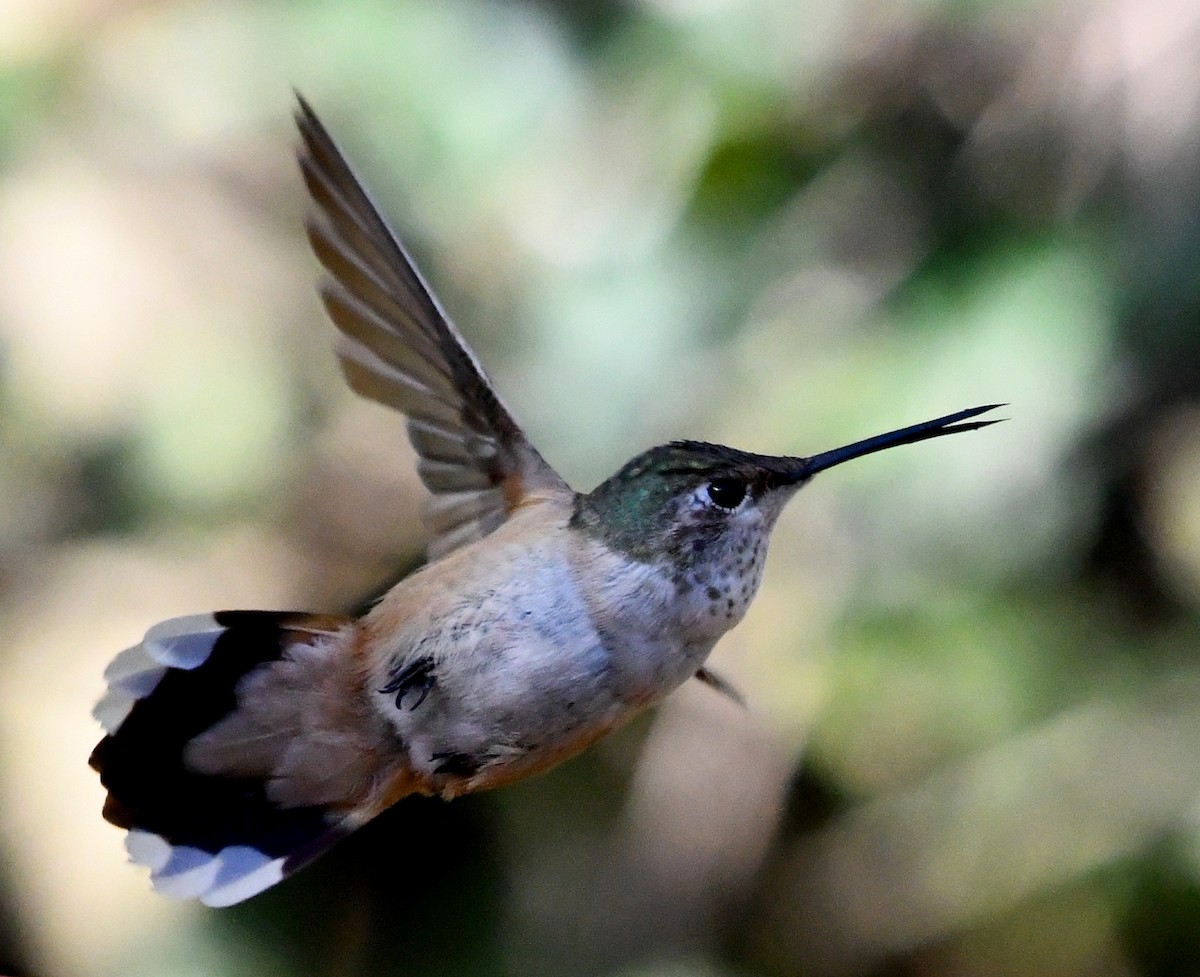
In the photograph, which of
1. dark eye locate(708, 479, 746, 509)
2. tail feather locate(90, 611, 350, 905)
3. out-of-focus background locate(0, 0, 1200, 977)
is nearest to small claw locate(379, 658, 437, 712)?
tail feather locate(90, 611, 350, 905)

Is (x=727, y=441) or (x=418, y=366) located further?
(x=727, y=441)

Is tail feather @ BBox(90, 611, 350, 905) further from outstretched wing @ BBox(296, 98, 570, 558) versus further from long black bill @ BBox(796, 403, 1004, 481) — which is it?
long black bill @ BBox(796, 403, 1004, 481)

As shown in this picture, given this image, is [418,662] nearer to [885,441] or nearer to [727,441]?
[885,441]

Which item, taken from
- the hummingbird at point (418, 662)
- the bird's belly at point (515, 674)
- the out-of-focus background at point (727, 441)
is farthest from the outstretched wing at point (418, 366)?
the out-of-focus background at point (727, 441)

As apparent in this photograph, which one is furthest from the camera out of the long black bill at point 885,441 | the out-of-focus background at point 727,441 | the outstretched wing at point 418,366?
the out-of-focus background at point 727,441

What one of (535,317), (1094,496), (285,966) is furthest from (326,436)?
(1094,496)

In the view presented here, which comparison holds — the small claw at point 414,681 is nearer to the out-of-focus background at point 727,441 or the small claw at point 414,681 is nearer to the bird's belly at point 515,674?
the bird's belly at point 515,674

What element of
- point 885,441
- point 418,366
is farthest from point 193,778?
point 885,441
